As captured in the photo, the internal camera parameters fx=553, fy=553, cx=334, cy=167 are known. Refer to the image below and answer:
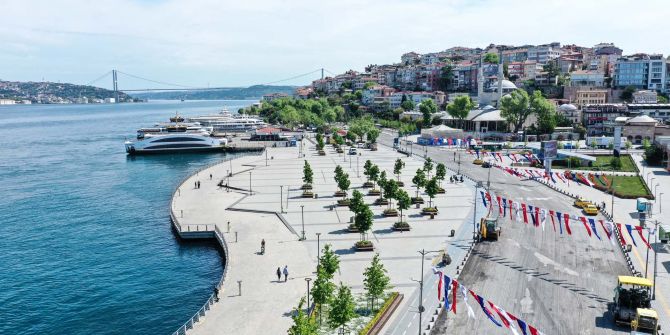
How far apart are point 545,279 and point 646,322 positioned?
8.71m

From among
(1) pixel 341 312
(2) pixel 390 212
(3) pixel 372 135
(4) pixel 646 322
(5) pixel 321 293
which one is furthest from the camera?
(3) pixel 372 135

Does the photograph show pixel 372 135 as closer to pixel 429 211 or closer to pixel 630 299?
pixel 429 211

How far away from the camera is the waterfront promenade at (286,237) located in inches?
1181

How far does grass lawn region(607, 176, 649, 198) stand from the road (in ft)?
56.4

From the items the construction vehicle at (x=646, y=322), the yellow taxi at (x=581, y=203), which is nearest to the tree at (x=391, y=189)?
the yellow taxi at (x=581, y=203)

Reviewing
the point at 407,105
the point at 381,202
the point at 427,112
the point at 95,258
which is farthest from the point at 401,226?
the point at 407,105

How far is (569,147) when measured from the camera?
337ft

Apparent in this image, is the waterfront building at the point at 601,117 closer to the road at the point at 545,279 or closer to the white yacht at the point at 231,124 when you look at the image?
the road at the point at 545,279

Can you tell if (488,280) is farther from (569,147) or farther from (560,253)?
(569,147)

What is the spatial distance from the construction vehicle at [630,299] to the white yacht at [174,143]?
340 ft

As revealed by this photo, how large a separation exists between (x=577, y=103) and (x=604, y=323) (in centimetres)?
13297

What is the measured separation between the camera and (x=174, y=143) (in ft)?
396

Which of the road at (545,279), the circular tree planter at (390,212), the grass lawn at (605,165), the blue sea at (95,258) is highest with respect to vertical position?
the grass lawn at (605,165)

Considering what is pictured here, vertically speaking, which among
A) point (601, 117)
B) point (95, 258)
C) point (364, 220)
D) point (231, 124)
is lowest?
point (95, 258)
